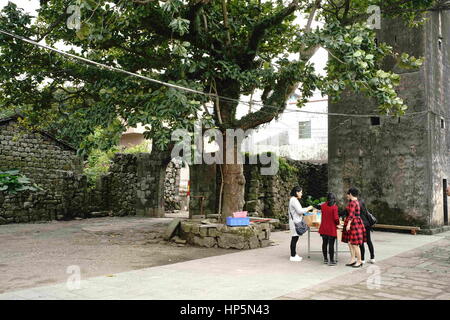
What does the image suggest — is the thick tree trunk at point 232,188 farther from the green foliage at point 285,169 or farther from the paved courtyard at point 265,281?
the green foliage at point 285,169

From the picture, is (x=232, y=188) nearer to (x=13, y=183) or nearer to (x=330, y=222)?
(x=330, y=222)

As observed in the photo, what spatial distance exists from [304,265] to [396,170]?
884 centimetres

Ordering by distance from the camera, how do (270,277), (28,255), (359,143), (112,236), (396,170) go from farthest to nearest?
(359,143) < (396,170) < (112,236) < (28,255) < (270,277)

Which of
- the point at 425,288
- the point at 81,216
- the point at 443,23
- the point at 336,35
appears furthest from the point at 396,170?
the point at 81,216

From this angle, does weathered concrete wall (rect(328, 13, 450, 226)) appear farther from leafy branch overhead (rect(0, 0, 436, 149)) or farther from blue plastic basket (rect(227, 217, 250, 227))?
blue plastic basket (rect(227, 217, 250, 227))

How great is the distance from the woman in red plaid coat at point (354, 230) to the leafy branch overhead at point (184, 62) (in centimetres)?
273

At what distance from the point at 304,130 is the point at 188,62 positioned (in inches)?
833

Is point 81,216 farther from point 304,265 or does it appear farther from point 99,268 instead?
point 304,265

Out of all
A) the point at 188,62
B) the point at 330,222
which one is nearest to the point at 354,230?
the point at 330,222

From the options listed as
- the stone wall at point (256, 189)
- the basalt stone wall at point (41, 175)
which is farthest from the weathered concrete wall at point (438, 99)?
the basalt stone wall at point (41, 175)

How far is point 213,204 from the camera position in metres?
16.0

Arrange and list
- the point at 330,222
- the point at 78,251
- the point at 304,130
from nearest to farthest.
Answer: the point at 330,222 < the point at 78,251 < the point at 304,130

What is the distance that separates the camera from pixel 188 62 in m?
9.04

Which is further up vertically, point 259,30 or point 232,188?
point 259,30
